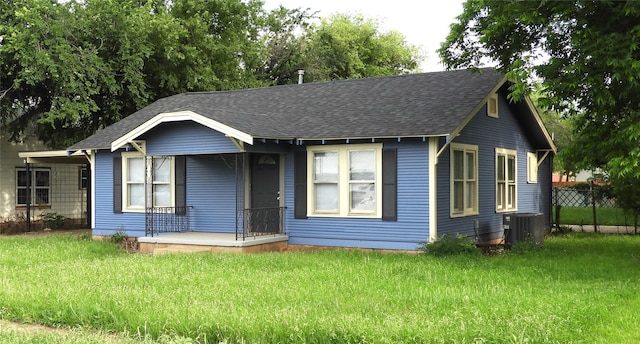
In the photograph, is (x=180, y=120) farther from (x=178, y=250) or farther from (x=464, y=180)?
(x=464, y=180)

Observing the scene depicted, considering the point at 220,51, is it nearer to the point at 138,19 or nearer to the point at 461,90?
the point at 138,19

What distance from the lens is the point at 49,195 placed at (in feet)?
86.2

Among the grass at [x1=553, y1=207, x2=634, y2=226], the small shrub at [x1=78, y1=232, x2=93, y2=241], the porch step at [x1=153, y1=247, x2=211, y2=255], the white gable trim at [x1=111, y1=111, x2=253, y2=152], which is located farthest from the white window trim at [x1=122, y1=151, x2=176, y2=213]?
the grass at [x1=553, y1=207, x2=634, y2=226]

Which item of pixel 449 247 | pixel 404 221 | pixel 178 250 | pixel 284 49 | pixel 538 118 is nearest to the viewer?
pixel 449 247

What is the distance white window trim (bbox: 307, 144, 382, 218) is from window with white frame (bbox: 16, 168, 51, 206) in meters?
13.5

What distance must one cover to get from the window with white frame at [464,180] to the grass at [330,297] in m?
2.34

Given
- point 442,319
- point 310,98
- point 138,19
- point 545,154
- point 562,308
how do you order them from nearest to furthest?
point 442,319, point 562,308, point 310,98, point 545,154, point 138,19

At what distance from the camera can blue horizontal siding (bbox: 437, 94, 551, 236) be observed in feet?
52.3

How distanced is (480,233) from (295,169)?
5115mm

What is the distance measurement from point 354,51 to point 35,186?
2623cm

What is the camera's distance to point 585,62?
40.7ft

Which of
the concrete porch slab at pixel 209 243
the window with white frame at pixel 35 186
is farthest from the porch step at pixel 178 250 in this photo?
the window with white frame at pixel 35 186

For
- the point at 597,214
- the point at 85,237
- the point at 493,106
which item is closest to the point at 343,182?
the point at 493,106

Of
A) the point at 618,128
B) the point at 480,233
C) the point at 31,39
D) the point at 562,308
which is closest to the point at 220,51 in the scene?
the point at 31,39
